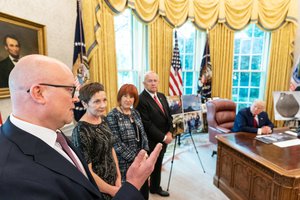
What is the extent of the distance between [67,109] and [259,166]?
1961mm

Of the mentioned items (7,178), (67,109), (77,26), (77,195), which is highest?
(77,26)

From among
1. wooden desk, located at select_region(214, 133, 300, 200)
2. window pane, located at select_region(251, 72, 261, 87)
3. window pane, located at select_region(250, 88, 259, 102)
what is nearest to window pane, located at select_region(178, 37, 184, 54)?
window pane, located at select_region(251, 72, 261, 87)

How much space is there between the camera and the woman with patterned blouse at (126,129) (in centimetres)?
171

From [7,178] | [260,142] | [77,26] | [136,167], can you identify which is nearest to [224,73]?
[260,142]

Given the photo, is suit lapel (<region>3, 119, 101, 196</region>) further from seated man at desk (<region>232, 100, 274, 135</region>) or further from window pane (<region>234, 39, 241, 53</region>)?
window pane (<region>234, 39, 241, 53</region>)

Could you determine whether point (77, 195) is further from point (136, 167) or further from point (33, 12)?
point (33, 12)

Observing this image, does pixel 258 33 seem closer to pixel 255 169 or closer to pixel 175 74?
pixel 175 74

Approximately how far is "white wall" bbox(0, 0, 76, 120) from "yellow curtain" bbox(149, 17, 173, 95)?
5.17 ft

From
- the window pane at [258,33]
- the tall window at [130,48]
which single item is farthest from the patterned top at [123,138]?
the window pane at [258,33]

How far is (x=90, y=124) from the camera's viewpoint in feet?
4.29

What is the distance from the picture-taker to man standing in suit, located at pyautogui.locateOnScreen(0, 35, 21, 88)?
1691 mm

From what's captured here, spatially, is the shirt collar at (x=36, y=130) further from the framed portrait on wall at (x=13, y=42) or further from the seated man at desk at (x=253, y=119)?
the seated man at desk at (x=253, y=119)

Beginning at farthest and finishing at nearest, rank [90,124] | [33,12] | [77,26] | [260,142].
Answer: [77,26]
[260,142]
[33,12]
[90,124]

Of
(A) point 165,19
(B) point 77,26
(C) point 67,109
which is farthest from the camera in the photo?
(A) point 165,19
